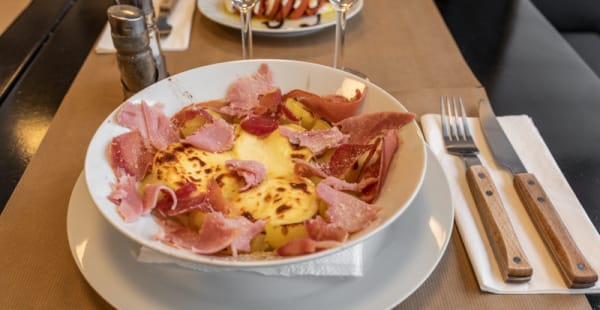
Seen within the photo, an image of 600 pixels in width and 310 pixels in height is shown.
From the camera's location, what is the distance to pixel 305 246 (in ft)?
1.93

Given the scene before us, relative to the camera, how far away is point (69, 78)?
1205mm

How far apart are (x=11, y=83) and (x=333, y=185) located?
0.90 metres

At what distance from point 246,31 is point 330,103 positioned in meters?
0.43

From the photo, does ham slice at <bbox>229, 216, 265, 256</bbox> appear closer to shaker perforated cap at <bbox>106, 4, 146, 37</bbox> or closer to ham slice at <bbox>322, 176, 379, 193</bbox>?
ham slice at <bbox>322, 176, 379, 193</bbox>

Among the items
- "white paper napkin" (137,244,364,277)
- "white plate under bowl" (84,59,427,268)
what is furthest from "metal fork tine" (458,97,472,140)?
"white paper napkin" (137,244,364,277)

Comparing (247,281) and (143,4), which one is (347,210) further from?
(143,4)

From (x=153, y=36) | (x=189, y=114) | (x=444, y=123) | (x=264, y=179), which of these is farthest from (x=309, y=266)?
(x=153, y=36)

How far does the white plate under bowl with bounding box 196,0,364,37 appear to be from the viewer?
129cm

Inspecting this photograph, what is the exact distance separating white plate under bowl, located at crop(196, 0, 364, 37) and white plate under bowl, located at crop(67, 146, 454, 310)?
73cm

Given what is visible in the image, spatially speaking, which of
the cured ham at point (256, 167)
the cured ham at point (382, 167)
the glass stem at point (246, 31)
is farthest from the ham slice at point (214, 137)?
the glass stem at point (246, 31)

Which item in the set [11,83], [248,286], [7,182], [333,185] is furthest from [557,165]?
[11,83]

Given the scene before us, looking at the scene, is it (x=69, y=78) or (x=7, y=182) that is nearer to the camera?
(x=7, y=182)

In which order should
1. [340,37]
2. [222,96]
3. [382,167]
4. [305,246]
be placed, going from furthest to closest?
[340,37] < [222,96] < [382,167] < [305,246]

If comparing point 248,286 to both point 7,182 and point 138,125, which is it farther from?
point 7,182
